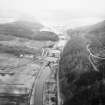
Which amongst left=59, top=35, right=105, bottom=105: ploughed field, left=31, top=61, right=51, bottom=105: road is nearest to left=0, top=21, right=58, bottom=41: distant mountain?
left=31, top=61, right=51, bottom=105: road

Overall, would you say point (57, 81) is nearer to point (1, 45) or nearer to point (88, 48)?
point (88, 48)

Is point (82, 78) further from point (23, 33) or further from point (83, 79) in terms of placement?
point (23, 33)

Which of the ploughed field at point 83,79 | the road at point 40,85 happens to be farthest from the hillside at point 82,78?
the road at point 40,85

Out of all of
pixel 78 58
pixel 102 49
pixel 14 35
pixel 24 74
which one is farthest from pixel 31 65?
pixel 14 35

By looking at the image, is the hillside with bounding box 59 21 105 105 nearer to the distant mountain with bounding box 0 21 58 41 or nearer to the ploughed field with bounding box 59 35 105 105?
the ploughed field with bounding box 59 35 105 105

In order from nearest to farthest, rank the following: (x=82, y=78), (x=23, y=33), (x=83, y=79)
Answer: (x=83, y=79)
(x=82, y=78)
(x=23, y=33)

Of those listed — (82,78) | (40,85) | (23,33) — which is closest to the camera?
(82,78)

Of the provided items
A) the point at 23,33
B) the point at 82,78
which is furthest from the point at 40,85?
the point at 23,33

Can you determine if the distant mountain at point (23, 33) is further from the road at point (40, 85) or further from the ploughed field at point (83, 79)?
the ploughed field at point (83, 79)
